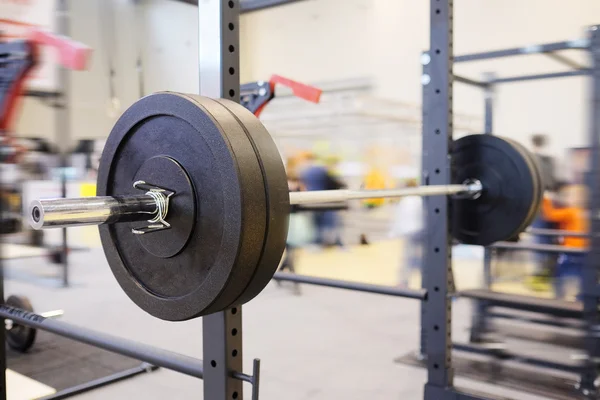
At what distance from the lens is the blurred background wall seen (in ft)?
23.3

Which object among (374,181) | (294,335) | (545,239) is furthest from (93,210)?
(374,181)

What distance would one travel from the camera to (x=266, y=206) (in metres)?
0.84

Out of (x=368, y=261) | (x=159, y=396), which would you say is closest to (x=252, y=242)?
(x=159, y=396)

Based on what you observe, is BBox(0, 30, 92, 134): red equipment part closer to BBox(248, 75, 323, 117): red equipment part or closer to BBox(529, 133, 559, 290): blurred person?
BBox(248, 75, 323, 117): red equipment part

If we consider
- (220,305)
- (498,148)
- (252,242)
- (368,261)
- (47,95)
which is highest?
(47,95)

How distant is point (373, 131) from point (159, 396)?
6.20 metres

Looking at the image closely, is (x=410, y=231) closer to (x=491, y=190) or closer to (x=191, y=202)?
(x=491, y=190)

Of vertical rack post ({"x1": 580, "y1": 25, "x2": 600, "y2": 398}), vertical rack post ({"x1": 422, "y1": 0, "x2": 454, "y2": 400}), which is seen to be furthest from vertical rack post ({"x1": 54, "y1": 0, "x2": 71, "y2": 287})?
vertical rack post ({"x1": 580, "y1": 25, "x2": 600, "y2": 398})

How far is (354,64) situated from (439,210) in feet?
24.7

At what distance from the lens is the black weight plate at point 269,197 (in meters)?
0.85

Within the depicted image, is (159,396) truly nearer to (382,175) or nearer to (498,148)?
(498,148)

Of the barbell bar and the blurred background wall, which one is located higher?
the blurred background wall

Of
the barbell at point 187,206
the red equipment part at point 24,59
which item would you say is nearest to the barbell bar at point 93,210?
the barbell at point 187,206

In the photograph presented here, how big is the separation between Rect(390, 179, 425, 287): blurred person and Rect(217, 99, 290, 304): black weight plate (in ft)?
12.5
